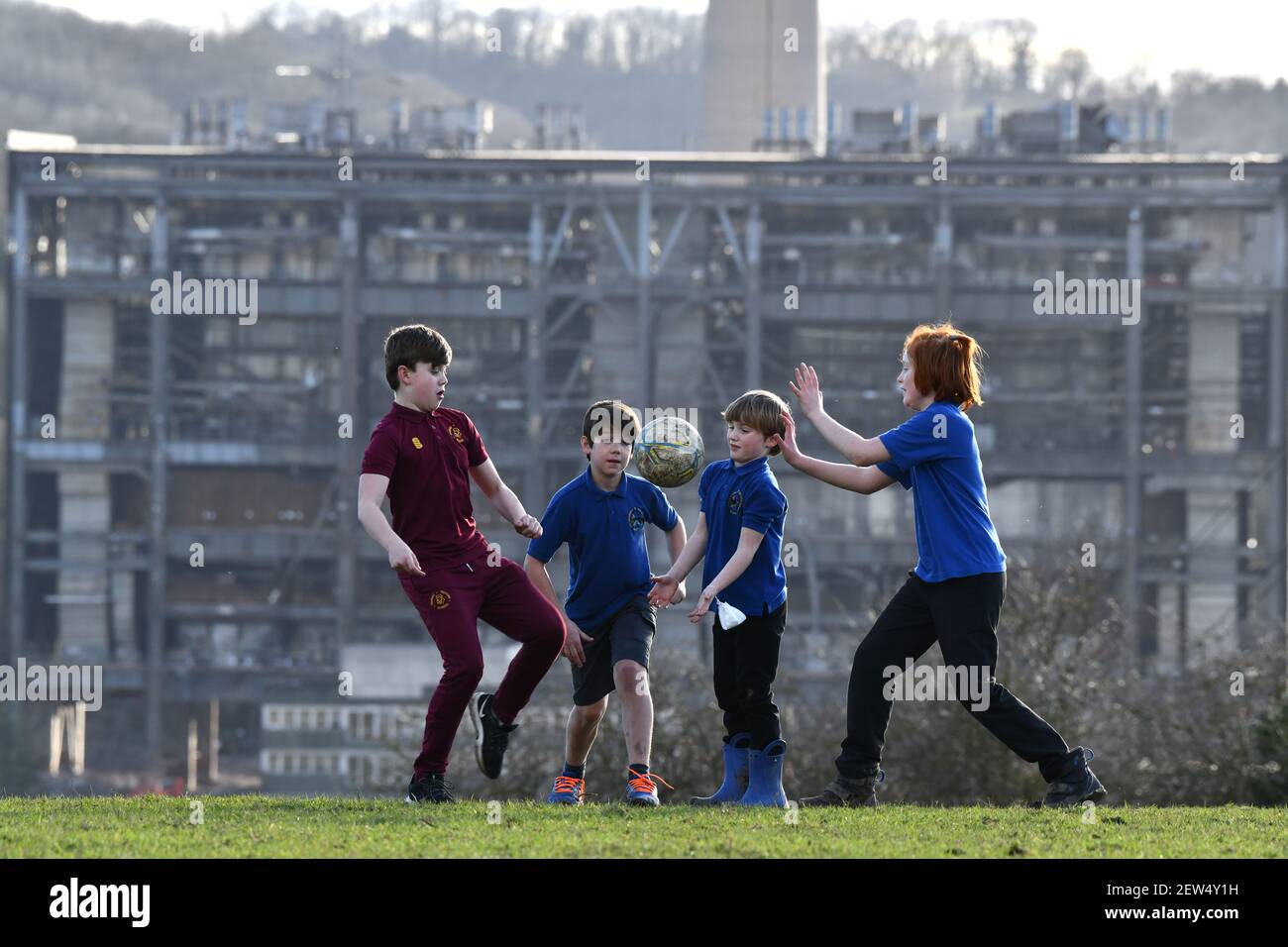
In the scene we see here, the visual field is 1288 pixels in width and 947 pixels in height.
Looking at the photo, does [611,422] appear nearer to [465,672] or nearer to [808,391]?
[808,391]

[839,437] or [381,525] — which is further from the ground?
[839,437]

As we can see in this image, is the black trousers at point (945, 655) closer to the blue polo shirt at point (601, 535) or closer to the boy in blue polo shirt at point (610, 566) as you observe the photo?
the boy in blue polo shirt at point (610, 566)

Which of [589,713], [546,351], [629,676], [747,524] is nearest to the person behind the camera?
[747,524]

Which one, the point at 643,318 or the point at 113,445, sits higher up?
the point at 643,318

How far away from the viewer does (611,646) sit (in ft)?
33.3

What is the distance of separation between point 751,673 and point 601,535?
3.45 feet

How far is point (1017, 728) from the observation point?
948 centimetres

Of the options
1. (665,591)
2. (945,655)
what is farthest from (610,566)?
(945,655)

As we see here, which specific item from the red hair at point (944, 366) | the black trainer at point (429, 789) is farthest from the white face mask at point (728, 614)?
the black trainer at point (429, 789)

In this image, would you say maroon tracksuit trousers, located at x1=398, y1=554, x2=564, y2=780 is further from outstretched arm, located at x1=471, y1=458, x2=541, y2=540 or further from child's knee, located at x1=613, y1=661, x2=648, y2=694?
child's knee, located at x1=613, y1=661, x2=648, y2=694

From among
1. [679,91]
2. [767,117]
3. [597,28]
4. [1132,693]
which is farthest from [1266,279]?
[597,28]

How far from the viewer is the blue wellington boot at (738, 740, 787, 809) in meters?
9.88
